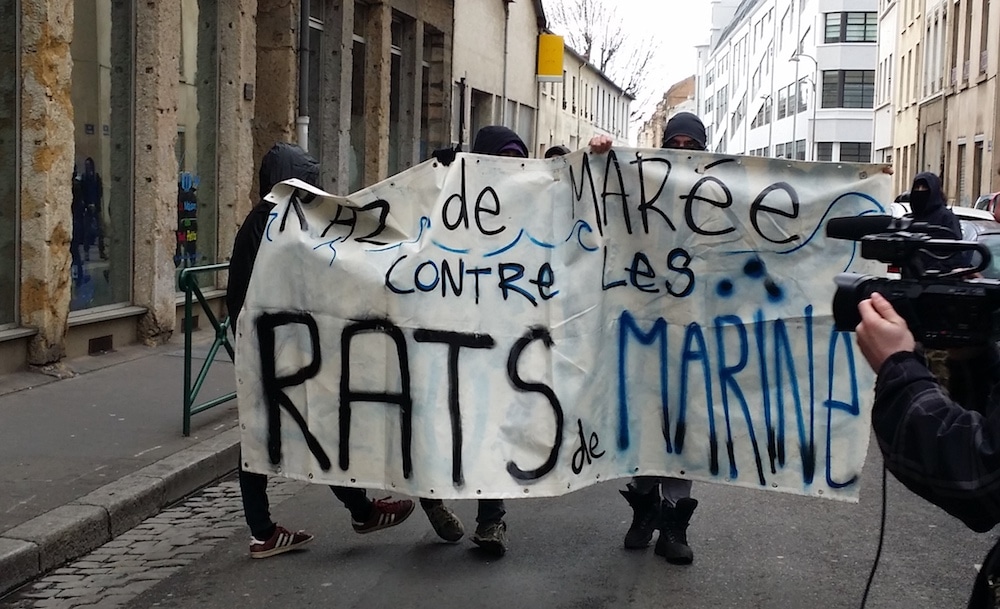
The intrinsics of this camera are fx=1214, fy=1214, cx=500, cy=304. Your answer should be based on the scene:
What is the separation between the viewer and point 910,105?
47.1 metres

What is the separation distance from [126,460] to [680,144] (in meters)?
3.72

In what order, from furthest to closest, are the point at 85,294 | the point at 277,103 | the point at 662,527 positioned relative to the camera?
the point at 277,103 → the point at 85,294 → the point at 662,527

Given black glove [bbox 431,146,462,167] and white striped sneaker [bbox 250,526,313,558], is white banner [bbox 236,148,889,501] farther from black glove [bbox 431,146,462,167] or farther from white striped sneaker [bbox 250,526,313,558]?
white striped sneaker [bbox 250,526,313,558]

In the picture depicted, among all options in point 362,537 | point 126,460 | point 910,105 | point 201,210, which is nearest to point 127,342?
point 201,210

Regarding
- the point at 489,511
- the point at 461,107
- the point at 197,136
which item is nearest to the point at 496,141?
the point at 489,511

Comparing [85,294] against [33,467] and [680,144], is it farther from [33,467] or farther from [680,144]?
[680,144]

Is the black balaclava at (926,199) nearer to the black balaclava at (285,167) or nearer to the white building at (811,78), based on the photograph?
the black balaclava at (285,167)

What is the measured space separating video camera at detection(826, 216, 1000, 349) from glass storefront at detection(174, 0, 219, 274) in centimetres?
1085

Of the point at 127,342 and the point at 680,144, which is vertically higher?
the point at 680,144

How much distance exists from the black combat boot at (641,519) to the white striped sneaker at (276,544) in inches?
62.2

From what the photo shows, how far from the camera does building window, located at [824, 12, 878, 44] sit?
6538 cm

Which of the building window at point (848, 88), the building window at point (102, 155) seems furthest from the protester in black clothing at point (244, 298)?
the building window at point (848, 88)

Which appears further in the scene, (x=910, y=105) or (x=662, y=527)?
(x=910, y=105)

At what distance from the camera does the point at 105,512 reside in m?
Result: 6.05
